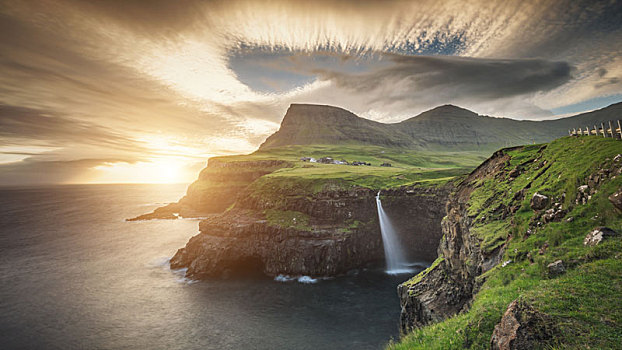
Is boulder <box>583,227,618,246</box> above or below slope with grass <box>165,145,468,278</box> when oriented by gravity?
above

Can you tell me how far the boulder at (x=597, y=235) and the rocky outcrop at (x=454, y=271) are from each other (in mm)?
5545

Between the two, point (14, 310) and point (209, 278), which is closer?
point (14, 310)

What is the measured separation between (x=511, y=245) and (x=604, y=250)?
17.6 feet

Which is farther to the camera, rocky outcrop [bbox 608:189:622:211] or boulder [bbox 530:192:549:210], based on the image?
boulder [bbox 530:192:549:210]

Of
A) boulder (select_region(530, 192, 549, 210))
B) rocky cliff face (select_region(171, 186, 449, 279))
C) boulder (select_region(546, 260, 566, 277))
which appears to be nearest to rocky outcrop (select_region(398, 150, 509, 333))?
boulder (select_region(530, 192, 549, 210))

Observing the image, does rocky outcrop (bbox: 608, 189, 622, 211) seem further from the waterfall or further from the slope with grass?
the waterfall

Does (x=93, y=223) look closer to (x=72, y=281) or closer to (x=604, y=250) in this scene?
(x=72, y=281)

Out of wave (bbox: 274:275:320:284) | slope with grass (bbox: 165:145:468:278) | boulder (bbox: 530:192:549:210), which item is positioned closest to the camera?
boulder (bbox: 530:192:549:210)

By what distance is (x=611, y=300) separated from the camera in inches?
337

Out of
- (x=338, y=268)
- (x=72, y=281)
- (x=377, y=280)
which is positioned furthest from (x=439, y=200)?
(x=72, y=281)

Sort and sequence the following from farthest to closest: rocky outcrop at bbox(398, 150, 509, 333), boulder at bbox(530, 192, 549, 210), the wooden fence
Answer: rocky outcrop at bbox(398, 150, 509, 333)
the wooden fence
boulder at bbox(530, 192, 549, 210)

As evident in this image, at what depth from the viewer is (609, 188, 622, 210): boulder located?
1145 cm

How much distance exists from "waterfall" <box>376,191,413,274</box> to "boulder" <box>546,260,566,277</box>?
4896 cm

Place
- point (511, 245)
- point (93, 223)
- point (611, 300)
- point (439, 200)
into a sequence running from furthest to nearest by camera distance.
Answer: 1. point (93, 223)
2. point (439, 200)
3. point (511, 245)
4. point (611, 300)
